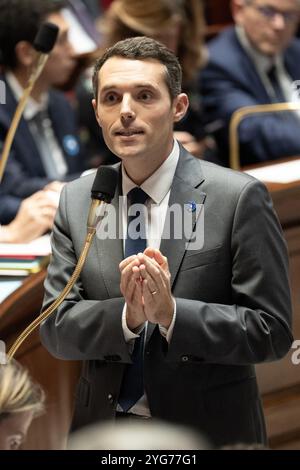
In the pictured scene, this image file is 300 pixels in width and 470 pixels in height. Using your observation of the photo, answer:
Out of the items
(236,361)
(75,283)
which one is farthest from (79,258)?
(236,361)

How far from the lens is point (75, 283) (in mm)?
854

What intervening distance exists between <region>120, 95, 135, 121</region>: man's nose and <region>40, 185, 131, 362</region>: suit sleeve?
12 centimetres

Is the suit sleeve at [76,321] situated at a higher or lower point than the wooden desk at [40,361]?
higher

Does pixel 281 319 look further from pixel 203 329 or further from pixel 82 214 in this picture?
pixel 82 214

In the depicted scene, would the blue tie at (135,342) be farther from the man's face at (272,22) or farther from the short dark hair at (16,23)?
the man's face at (272,22)

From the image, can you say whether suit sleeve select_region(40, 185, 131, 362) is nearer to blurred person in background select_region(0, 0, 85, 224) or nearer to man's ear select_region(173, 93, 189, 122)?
man's ear select_region(173, 93, 189, 122)

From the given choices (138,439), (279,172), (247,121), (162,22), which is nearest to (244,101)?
(247,121)

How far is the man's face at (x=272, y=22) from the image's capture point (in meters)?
1.98

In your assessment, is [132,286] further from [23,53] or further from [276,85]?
[276,85]

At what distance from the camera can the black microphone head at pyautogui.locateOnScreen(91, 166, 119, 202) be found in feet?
2.71

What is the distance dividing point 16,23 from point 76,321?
933 mm

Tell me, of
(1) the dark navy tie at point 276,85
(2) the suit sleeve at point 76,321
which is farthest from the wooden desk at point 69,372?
(1) the dark navy tie at point 276,85

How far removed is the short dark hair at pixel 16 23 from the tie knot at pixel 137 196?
0.84 m
